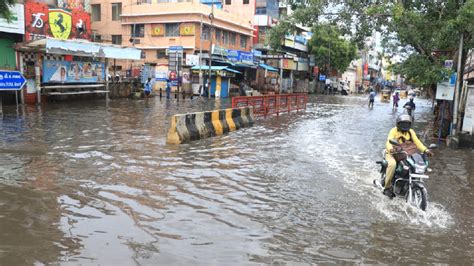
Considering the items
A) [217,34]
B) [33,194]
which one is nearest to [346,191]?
[33,194]

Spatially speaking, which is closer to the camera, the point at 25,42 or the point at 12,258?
the point at 12,258

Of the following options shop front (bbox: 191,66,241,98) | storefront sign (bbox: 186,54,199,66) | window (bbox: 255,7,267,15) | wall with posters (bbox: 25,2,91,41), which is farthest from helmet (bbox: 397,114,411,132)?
window (bbox: 255,7,267,15)

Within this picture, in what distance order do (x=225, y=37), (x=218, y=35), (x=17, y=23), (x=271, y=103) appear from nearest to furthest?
(x=17, y=23) < (x=271, y=103) < (x=218, y=35) < (x=225, y=37)

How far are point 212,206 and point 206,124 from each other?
7.17 m

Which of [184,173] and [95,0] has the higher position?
[95,0]

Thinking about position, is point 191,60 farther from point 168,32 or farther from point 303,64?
point 303,64

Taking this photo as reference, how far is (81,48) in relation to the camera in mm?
23250

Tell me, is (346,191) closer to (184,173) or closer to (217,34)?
(184,173)

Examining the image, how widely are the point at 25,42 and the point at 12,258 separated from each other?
66.3 feet

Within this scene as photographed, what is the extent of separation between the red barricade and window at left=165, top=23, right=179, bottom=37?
56.1 feet

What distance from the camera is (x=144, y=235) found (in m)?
5.32

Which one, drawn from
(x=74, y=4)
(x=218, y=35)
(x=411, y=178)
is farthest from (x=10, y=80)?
(x=218, y=35)

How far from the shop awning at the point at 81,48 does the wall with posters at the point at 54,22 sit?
1678 mm

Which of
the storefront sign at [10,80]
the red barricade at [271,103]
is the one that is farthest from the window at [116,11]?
the storefront sign at [10,80]
